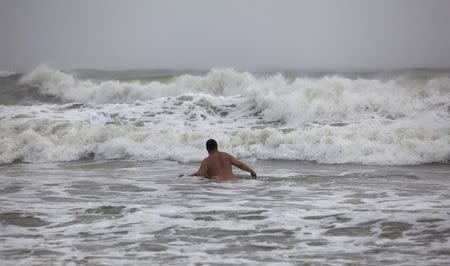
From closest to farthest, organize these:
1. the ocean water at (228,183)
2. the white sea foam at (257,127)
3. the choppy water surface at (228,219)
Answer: the choppy water surface at (228,219)
the ocean water at (228,183)
the white sea foam at (257,127)

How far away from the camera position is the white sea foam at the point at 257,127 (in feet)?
48.5

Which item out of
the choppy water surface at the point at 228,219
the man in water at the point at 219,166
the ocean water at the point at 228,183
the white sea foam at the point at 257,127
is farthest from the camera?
the white sea foam at the point at 257,127

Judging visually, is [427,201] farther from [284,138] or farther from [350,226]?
[284,138]

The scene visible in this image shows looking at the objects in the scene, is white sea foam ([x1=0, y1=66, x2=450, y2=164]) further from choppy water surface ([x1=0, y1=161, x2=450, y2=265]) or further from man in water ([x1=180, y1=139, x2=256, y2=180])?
man in water ([x1=180, y1=139, x2=256, y2=180])

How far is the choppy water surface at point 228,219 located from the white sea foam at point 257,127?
2.56 meters

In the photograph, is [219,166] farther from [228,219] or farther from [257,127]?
[257,127]

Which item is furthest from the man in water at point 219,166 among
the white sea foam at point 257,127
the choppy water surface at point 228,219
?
the white sea foam at point 257,127

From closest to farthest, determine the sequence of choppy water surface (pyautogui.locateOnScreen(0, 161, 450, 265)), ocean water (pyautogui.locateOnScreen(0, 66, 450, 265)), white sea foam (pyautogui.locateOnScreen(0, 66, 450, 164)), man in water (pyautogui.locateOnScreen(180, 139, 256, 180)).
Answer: choppy water surface (pyautogui.locateOnScreen(0, 161, 450, 265)), ocean water (pyautogui.locateOnScreen(0, 66, 450, 265)), man in water (pyautogui.locateOnScreen(180, 139, 256, 180)), white sea foam (pyautogui.locateOnScreen(0, 66, 450, 164))

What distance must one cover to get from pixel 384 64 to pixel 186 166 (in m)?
25.6

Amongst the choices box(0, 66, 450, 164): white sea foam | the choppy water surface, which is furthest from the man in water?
box(0, 66, 450, 164): white sea foam

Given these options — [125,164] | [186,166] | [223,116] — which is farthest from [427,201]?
[223,116]

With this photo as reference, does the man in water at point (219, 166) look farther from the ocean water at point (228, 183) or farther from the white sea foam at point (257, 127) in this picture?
the white sea foam at point (257, 127)

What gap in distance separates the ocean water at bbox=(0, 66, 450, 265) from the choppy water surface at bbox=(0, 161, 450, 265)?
0.07 feet

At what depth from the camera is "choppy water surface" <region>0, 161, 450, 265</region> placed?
6105 mm
